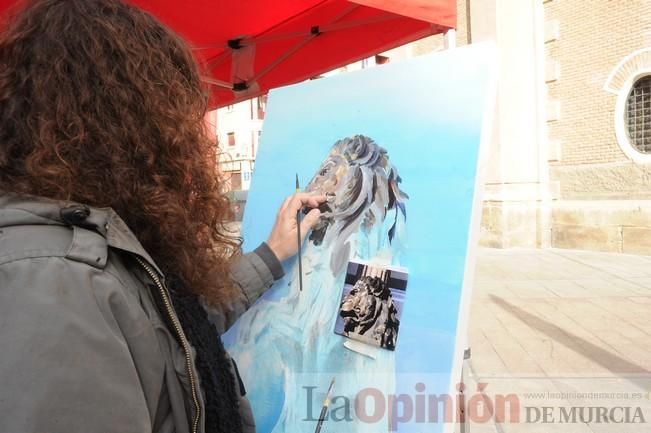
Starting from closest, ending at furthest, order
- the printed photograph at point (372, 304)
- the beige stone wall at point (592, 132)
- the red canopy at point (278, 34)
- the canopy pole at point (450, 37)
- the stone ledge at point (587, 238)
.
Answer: the printed photograph at point (372, 304)
the canopy pole at point (450, 37)
the red canopy at point (278, 34)
the beige stone wall at point (592, 132)
the stone ledge at point (587, 238)

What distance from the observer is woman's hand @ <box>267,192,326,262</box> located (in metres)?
1.42

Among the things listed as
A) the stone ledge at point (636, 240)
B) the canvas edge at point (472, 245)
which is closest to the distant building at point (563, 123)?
the stone ledge at point (636, 240)

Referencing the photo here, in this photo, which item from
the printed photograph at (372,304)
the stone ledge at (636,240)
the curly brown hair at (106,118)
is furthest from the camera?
the stone ledge at (636,240)

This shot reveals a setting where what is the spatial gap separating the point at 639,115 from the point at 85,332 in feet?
31.8

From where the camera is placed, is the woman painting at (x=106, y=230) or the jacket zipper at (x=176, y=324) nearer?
the woman painting at (x=106, y=230)

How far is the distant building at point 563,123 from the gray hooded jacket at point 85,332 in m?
8.84

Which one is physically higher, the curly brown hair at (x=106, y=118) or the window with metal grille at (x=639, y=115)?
the window with metal grille at (x=639, y=115)

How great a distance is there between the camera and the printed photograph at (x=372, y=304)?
1.20 metres

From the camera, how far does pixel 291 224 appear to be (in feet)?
4.79

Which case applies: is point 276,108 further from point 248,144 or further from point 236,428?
point 248,144

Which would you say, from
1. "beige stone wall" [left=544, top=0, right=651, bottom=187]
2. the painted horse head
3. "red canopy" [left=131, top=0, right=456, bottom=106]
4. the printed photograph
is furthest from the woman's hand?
"beige stone wall" [left=544, top=0, right=651, bottom=187]

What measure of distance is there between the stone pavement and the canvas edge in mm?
454

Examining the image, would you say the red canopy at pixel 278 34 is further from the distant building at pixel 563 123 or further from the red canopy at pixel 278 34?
the distant building at pixel 563 123

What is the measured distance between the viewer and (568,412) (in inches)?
113
